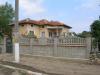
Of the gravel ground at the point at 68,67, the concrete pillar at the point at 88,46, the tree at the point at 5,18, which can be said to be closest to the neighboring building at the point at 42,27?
the tree at the point at 5,18

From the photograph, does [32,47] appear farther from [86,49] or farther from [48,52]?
[86,49]

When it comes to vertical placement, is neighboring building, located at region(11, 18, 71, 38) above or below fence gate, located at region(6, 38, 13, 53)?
above

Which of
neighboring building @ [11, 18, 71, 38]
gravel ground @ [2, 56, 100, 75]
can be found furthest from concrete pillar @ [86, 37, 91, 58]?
neighboring building @ [11, 18, 71, 38]

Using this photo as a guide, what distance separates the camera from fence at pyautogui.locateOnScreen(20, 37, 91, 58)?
88.6ft

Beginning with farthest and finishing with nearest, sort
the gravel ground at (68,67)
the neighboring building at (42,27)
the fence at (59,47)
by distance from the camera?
the neighboring building at (42,27), the fence at (59,47), the gravel ground at (68,67)

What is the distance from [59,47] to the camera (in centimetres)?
2952

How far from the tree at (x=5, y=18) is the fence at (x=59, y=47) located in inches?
764

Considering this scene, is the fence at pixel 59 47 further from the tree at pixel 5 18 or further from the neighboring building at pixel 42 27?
the neighboring building at pixel 42 27

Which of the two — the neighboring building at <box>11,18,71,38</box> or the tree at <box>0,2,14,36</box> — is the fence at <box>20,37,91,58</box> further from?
the neighboring building at <box>11,18,71,38</box>

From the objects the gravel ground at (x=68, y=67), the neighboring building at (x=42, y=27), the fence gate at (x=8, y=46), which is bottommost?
the gravel ground at (x=68, y=67)

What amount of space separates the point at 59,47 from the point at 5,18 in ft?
99.9

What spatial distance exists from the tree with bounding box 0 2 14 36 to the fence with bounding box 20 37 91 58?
1940 cm

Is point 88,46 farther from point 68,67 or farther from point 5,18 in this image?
point 5,18

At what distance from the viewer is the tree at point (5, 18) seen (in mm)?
54525
